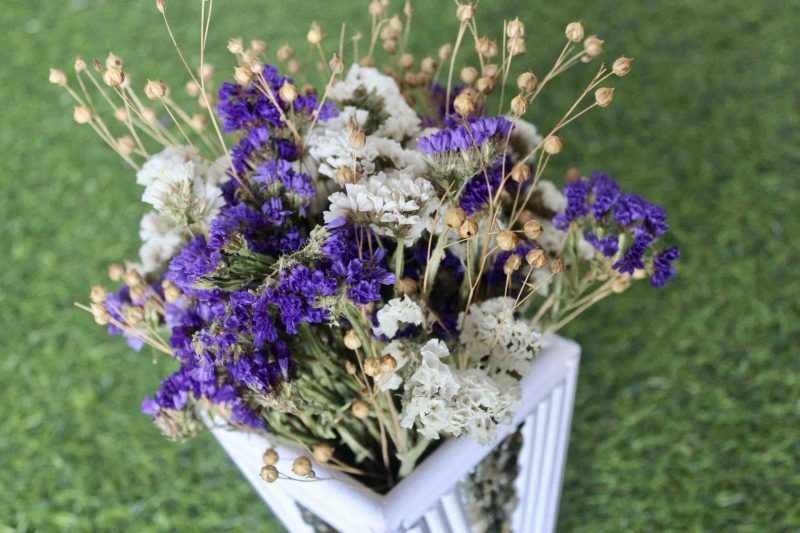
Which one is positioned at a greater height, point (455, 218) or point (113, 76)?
point (113, 76)

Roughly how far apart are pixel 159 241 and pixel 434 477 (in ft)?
0.86

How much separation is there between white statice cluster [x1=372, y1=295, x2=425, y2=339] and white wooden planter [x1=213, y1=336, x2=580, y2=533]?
116 mm

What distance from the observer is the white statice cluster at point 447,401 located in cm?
41

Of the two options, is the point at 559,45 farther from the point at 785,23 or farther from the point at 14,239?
the point at 14,239

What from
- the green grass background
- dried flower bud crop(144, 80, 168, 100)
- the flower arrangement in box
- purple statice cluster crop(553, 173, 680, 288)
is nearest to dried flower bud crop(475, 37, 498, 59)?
the flower arrangement in box

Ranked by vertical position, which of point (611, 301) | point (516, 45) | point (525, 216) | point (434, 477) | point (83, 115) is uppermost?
point (83, 115)

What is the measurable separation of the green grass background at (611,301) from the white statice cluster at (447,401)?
1.63 ft

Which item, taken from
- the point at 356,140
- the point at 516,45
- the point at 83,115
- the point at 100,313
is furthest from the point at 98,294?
the point at 516,45

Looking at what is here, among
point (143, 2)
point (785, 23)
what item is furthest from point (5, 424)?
point (785, 23)

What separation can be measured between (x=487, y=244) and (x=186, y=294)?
7.8 inches

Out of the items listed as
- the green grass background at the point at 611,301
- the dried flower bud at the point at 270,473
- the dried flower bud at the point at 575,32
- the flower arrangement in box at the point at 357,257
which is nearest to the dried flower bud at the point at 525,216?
the flower arrangement in box at the point at 357,257

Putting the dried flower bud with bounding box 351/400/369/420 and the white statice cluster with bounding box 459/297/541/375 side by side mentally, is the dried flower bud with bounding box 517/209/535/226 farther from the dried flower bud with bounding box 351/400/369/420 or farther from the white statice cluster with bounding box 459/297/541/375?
the dried flower bud with bounding box 351/400/369/420

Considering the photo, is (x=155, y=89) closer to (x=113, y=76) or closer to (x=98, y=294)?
(x=113, y=76)

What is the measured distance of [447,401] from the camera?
41cm
